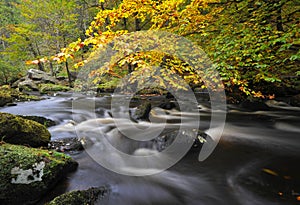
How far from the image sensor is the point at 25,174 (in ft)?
8.36

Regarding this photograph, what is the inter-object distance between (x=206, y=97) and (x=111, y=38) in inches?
351

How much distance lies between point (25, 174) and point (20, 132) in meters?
1.33

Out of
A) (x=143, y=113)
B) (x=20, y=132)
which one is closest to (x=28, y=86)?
(x=143, y=113)

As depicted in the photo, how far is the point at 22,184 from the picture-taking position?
2.49 meters

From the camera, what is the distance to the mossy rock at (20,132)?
3.38 m

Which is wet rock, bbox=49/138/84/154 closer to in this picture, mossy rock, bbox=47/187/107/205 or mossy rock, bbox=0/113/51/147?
mossy rock, bbox=0/113/51/147

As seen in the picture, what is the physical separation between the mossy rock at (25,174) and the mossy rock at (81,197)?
19.1 inches

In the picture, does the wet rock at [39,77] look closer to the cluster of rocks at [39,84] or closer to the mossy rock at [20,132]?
the cluster of rocks at [39,84]

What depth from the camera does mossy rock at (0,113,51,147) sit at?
3.38 m

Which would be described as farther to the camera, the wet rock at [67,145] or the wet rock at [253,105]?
the wet rock at [253,105]

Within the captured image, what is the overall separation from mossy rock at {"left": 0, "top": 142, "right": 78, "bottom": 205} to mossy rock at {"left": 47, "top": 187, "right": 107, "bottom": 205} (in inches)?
19.1

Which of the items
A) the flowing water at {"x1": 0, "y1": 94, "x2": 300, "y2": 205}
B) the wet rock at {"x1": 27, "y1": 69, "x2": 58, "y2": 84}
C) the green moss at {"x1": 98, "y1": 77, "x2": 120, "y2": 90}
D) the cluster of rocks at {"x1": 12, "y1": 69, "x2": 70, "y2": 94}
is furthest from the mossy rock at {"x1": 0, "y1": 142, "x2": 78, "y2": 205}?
the wet rock at {"x1": 27, "y1": 69, "x2": 58, "y2": 84}

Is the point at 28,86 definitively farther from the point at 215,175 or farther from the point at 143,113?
the point at 215,175

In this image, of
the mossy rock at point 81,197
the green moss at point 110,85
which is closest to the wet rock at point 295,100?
the mossy rock at point 81,197
